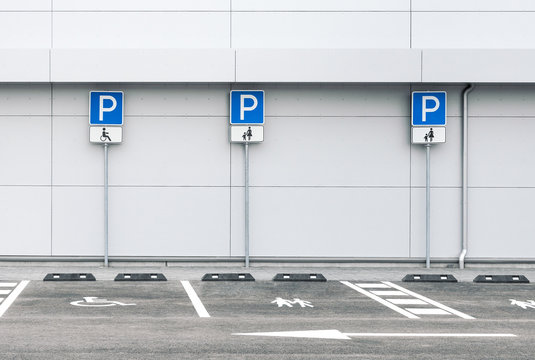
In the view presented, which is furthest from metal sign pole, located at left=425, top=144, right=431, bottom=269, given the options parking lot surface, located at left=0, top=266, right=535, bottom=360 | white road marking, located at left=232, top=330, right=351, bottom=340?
white road marking, located at left=232, top=330, right=351, bottom=340

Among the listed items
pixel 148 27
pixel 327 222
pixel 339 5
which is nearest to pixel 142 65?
pixel 148 27

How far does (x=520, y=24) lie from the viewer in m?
18.9

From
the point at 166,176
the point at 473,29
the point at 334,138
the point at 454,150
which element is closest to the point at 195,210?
the point at 166,176

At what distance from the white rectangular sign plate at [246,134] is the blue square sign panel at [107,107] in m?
2.14

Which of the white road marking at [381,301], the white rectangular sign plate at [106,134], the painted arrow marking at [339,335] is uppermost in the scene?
the white rectangular sign plate at [106,134]

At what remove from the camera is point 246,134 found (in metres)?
18.4

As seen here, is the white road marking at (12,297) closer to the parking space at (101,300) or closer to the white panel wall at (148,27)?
the parking space at (101,300)

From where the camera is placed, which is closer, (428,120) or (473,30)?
(428,120)

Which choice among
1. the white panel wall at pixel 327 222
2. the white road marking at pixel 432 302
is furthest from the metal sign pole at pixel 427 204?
the white road marking at pixel 432 302

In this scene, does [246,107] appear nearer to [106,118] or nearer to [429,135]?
[106,118]

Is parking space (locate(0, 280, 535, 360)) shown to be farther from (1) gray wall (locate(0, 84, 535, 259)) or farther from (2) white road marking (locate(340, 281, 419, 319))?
(1) gray wall (locate(0, 84, 535, 259))

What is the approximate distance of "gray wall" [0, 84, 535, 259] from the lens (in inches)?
728

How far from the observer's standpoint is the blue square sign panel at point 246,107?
725 inches

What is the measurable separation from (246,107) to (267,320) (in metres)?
7.42
